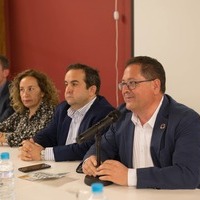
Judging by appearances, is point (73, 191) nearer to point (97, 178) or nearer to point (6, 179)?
point (97, 178)

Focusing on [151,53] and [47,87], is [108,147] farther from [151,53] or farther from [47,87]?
[151,53]

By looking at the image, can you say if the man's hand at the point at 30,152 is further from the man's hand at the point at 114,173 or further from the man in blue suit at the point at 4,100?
the man in blue suit at the point at 4,100

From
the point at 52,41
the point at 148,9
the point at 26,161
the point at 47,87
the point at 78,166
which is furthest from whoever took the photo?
the point at 52,41

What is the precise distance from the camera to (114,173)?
5.98 feet

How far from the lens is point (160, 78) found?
207cm

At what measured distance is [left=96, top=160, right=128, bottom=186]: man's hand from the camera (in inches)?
71.3

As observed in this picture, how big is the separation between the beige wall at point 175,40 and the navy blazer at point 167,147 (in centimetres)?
119

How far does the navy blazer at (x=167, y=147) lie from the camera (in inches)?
69.9

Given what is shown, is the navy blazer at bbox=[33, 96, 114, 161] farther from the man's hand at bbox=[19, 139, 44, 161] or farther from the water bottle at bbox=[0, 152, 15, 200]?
the water bottle at bbox=[0, 152, 15, 200]

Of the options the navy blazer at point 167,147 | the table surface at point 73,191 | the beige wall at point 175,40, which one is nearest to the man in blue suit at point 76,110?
the navy blazer at point 167,147

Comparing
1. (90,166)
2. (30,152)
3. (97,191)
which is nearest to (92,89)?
(30,152)

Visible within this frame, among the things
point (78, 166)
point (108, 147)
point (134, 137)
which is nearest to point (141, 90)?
point (134, 137)

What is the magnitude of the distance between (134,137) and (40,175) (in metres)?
0.54

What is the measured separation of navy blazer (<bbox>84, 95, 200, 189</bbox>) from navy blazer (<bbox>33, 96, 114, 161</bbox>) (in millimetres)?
251
